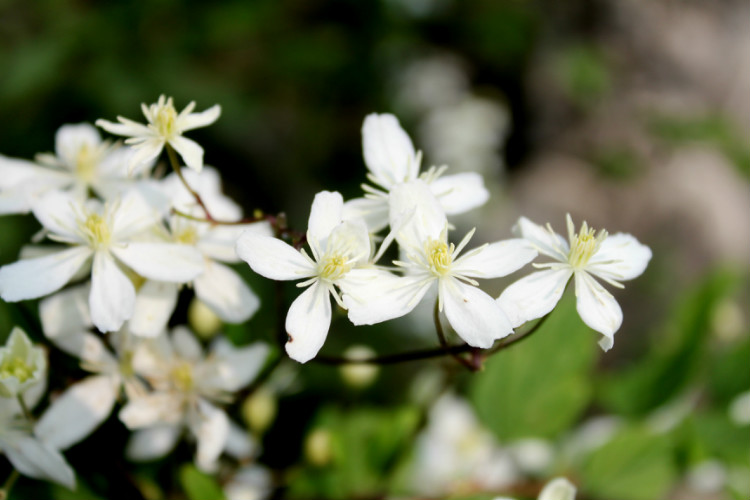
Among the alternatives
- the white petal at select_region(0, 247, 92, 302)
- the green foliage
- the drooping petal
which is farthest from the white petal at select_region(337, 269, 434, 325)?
the green foliage

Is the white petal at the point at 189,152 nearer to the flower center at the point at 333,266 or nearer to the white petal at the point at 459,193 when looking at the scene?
the flower center at the point at 333,266

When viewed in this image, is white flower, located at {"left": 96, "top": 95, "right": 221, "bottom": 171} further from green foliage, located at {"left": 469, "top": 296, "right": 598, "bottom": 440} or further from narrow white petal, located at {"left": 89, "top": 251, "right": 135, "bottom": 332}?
green foliage, located at {"left": 469, "top": 296, "right": 598, "bottom": 440}

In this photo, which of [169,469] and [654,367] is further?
[654,367]

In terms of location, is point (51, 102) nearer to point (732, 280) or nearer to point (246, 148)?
point (246, 148)

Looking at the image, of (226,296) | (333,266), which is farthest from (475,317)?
(226,296)

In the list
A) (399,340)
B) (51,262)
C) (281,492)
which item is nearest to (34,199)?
Answer: (51,262)

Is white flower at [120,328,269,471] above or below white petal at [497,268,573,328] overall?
below
